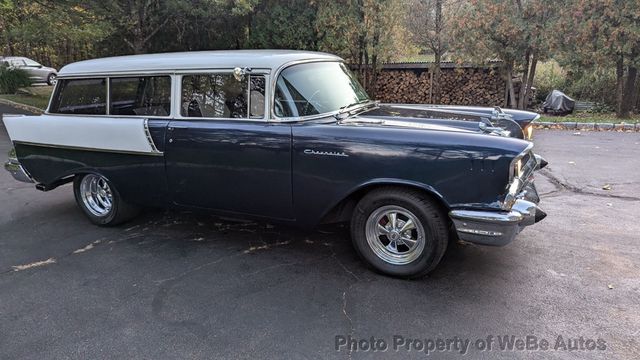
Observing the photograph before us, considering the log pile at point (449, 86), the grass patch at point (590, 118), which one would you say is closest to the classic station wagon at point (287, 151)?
the grass patch at point (590, 118)

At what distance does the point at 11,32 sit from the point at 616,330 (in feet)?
55.5

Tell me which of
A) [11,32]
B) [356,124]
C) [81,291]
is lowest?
[81,291]

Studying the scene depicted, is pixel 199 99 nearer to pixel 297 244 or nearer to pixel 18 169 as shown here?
pixel 297 244

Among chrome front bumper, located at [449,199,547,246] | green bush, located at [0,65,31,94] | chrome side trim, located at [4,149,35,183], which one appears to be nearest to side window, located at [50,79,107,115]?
chrome side trim, located at [4,149,35,183]

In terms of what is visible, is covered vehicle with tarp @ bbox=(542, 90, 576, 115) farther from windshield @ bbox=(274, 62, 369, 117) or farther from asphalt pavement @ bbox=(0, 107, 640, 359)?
windshield @ bbox=(274, 62, 369, 117)

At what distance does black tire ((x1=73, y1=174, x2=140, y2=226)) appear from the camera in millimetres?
4801

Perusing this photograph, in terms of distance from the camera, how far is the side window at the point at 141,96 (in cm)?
431

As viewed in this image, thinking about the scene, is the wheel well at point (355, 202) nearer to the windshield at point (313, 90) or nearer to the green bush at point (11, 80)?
the windshield at point (313, 90)

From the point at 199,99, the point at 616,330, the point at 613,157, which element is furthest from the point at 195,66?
the point at 613,157

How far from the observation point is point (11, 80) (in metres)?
19.4

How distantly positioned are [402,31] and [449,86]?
2.81 metres

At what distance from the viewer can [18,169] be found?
5.29 m

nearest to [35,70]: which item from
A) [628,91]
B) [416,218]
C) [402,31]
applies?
[402,31]

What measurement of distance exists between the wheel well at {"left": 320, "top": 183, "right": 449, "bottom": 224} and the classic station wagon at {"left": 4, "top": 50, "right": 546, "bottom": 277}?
12mm
